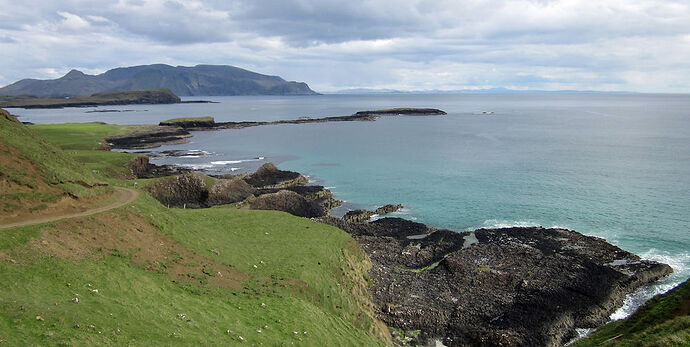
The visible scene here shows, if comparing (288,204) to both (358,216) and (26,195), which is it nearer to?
(358,216)

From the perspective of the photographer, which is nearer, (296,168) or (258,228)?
(258,228)

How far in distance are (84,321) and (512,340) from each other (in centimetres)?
2513

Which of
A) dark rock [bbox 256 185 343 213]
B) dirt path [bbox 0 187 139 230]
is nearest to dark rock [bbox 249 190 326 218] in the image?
dark rock [bbox 256 185 343 213]

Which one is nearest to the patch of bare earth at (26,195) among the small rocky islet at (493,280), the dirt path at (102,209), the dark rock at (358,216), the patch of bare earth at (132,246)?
the dirt path at (102,209)

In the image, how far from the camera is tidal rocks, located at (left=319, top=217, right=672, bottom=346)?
29281 mm

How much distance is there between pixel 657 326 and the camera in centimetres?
1975

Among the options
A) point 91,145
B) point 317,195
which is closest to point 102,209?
point 317,195

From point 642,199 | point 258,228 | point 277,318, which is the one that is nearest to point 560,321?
point 277,318

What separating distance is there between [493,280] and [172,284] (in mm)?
25681

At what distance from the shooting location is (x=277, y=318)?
24.0 m

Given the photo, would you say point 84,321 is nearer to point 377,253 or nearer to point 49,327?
point 49,327

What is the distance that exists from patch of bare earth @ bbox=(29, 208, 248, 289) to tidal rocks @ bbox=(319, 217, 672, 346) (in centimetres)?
1311

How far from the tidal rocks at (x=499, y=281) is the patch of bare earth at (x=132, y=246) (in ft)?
43.0

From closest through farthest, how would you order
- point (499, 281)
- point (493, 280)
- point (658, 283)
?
point (499, 281)
point (493, 280)
point (658, 283)
